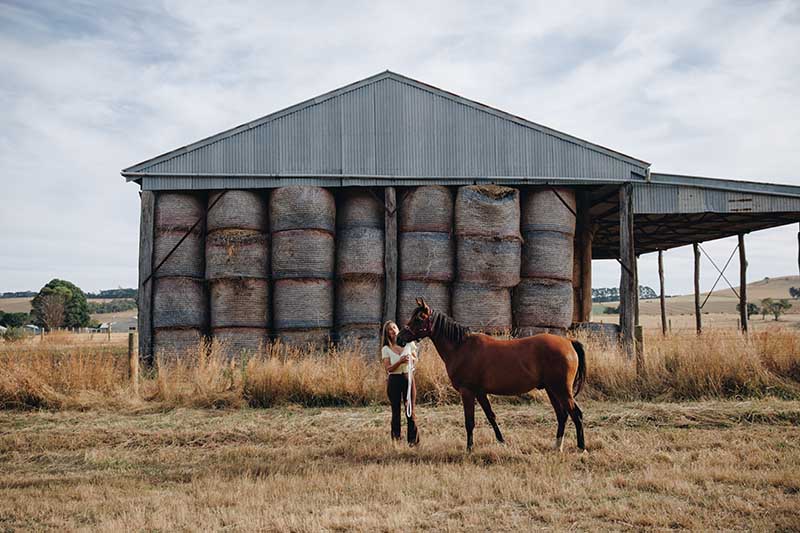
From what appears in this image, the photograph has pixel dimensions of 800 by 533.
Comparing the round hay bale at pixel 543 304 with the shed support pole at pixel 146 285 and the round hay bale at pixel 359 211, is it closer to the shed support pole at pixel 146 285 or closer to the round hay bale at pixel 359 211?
the round hay bale at pixel 359 211

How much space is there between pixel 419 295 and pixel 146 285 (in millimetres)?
6028

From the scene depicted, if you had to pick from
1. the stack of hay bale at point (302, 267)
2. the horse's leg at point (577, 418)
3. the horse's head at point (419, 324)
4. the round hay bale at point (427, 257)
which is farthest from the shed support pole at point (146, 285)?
the horse's leg at point (577, 418)

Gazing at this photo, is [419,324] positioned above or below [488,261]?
below

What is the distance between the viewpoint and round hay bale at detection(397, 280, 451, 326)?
14.9 meters

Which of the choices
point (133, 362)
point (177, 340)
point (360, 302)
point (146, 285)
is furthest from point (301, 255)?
point (133, 362)

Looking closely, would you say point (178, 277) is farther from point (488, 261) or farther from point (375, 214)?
Answer: point (488, 261)

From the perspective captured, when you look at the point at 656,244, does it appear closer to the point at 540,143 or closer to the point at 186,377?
the point at 540,143

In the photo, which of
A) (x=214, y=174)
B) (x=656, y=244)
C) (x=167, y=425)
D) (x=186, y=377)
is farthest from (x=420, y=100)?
(x=656, y=244)

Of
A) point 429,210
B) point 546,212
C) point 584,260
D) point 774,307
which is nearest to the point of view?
point 429,210

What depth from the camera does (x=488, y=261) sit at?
14.8m

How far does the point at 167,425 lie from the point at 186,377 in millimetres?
2327

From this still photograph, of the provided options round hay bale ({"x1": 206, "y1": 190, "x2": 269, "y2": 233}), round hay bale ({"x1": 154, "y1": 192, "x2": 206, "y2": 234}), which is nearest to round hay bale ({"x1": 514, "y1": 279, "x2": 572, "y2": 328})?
round hay bale ({"x1": 206, "y1": 190, "x2": 269, "y2": 233})

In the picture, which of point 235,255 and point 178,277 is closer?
point 235,255

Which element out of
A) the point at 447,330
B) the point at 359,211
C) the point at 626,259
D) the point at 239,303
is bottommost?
the point at 447,330
